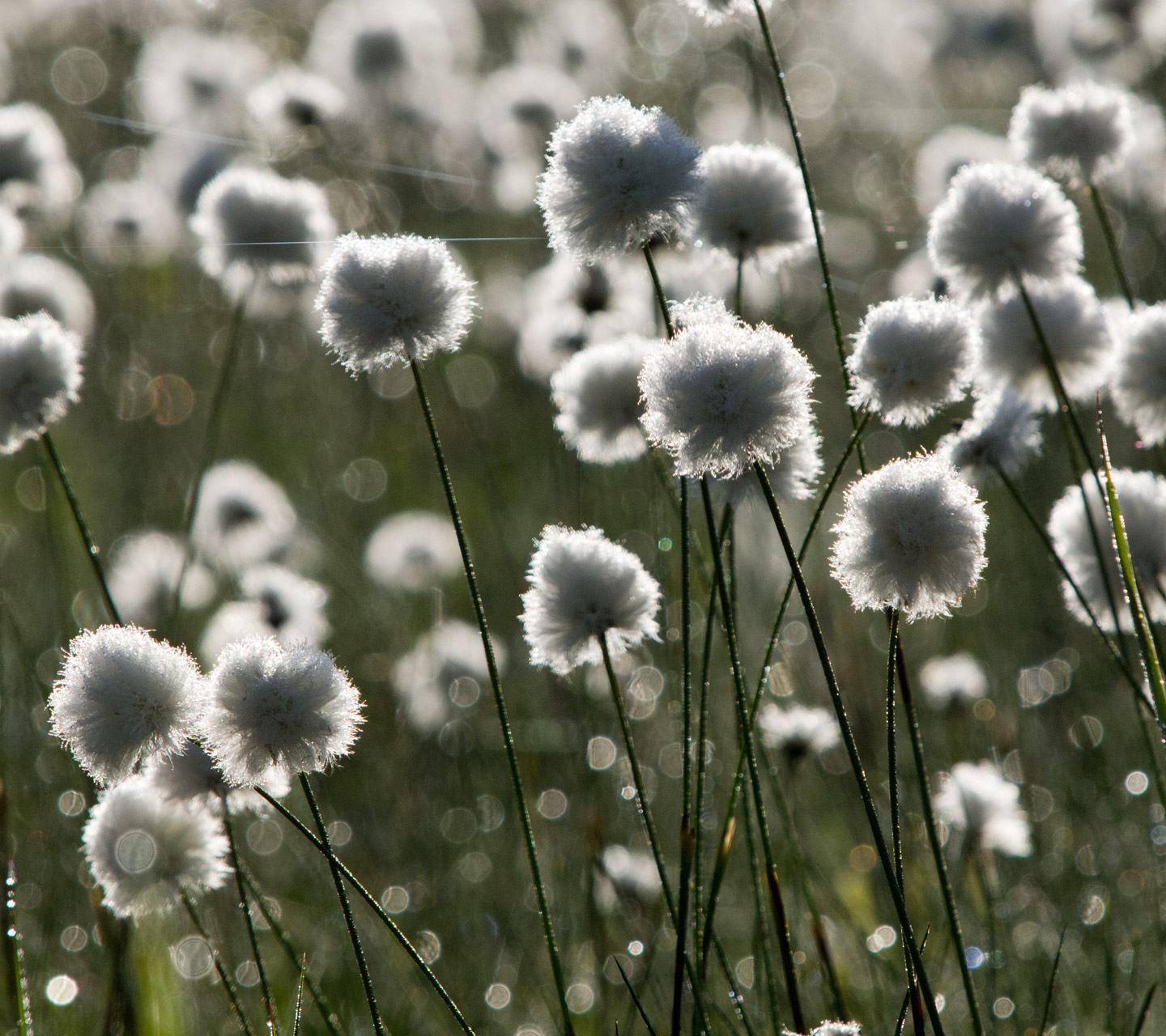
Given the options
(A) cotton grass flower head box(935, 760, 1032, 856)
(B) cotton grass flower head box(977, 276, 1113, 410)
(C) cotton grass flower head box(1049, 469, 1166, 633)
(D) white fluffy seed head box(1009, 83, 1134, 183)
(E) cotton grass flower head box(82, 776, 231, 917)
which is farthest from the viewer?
(A) cotton grass flower head box(935, 760, 1032, 856)

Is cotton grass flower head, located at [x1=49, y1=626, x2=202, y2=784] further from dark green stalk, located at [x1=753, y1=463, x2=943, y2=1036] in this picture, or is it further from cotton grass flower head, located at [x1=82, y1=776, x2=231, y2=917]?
dark green stalk, located at [x1=753, y1=463, x2=943, y2=1036]

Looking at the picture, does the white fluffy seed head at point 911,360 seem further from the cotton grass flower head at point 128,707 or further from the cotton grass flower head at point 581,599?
the cotton grass flower head at point 128,707

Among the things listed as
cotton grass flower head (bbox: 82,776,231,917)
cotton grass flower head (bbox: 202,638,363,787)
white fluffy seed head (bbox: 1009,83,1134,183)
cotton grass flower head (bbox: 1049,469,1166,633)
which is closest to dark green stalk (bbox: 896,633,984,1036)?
cotton grass flower head (bbox: 1049,469,1166,633)

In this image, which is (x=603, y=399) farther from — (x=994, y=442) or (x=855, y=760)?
(x=855, y=760)

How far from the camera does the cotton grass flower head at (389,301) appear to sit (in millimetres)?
1197

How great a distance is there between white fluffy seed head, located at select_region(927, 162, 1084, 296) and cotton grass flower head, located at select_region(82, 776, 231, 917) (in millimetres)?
1036

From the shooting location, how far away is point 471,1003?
6.67 feet

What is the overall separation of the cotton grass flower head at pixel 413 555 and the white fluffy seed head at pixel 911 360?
1.81m

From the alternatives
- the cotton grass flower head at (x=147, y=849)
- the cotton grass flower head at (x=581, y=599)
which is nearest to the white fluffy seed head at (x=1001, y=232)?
the cotton grass flower head at (x=581, y=599)

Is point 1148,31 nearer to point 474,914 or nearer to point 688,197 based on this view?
point 688,197

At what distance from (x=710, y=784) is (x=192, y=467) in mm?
2424

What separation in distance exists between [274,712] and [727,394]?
0.47m

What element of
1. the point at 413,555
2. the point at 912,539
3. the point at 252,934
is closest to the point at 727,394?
the point at 912,539

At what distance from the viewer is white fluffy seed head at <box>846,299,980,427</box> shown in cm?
117
